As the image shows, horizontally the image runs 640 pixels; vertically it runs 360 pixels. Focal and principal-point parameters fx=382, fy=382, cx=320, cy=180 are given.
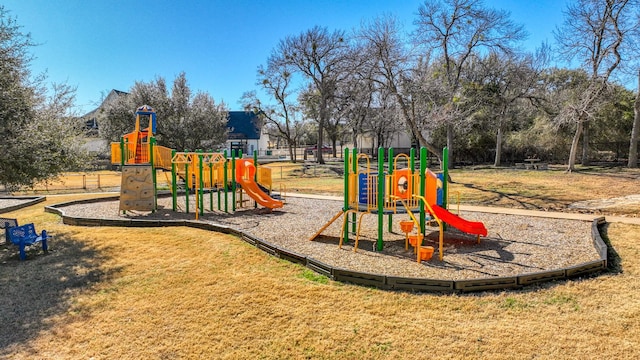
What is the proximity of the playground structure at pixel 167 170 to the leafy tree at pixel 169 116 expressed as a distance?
65.7 feet

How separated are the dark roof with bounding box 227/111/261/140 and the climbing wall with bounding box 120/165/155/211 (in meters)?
41.2

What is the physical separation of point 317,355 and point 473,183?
1731cm

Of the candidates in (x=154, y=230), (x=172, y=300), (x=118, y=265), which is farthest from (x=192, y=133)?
(x=172, y=300)

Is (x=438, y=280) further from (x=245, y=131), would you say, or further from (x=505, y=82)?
(x=245, y=131)

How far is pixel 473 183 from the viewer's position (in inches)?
766

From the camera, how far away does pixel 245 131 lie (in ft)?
180

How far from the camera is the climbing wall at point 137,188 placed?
40.4ft

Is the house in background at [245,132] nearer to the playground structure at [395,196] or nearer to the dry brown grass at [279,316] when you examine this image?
the playground structure at [395,196]

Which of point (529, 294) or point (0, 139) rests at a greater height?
point (0, 139)

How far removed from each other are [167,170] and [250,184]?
284 cm

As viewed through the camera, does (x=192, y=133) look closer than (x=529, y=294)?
No

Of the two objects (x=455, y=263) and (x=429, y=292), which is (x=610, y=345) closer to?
(x=429, y=292)

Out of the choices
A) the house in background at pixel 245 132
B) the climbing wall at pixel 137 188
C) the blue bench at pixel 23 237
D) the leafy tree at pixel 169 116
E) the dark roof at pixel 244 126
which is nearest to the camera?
the blue bench at pixel 23 237

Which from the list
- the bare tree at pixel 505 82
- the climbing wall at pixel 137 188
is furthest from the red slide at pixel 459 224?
the bare tree at pixel 505 82
